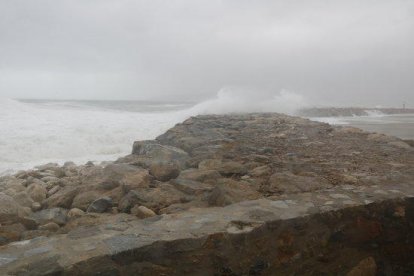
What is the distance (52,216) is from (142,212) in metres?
0.89

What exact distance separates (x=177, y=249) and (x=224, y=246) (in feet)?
0.94

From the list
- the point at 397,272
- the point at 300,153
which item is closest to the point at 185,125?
the point at 300,153

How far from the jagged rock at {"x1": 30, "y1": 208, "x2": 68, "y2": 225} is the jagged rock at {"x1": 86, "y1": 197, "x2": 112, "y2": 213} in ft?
0.79

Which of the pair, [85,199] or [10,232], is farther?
[85,199]

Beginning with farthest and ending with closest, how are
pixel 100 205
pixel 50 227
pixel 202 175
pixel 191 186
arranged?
pixel 202 175
pixel 191 186
pixel 100 205
pixel 50 227

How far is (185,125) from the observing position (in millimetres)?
8438

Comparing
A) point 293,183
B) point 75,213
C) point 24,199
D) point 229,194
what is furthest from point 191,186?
point 24,199

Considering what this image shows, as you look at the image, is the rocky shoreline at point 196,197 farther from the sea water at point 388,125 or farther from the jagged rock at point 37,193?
the sea water at point 388,125

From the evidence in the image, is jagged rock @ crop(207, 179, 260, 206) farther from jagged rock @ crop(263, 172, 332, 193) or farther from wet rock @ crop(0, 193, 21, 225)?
wet rock @ crop(0, 193, 21, 225)

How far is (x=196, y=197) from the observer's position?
12.2 feet

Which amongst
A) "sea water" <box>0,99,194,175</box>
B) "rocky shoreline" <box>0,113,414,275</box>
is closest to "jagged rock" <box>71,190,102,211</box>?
"rocky shoreline" <box>0,113,414,275</box>

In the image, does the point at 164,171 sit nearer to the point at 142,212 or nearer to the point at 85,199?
the point at 85,199

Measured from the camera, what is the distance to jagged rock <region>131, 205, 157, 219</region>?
3314 mm

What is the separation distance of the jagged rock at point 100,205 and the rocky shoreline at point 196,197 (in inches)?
0.5
